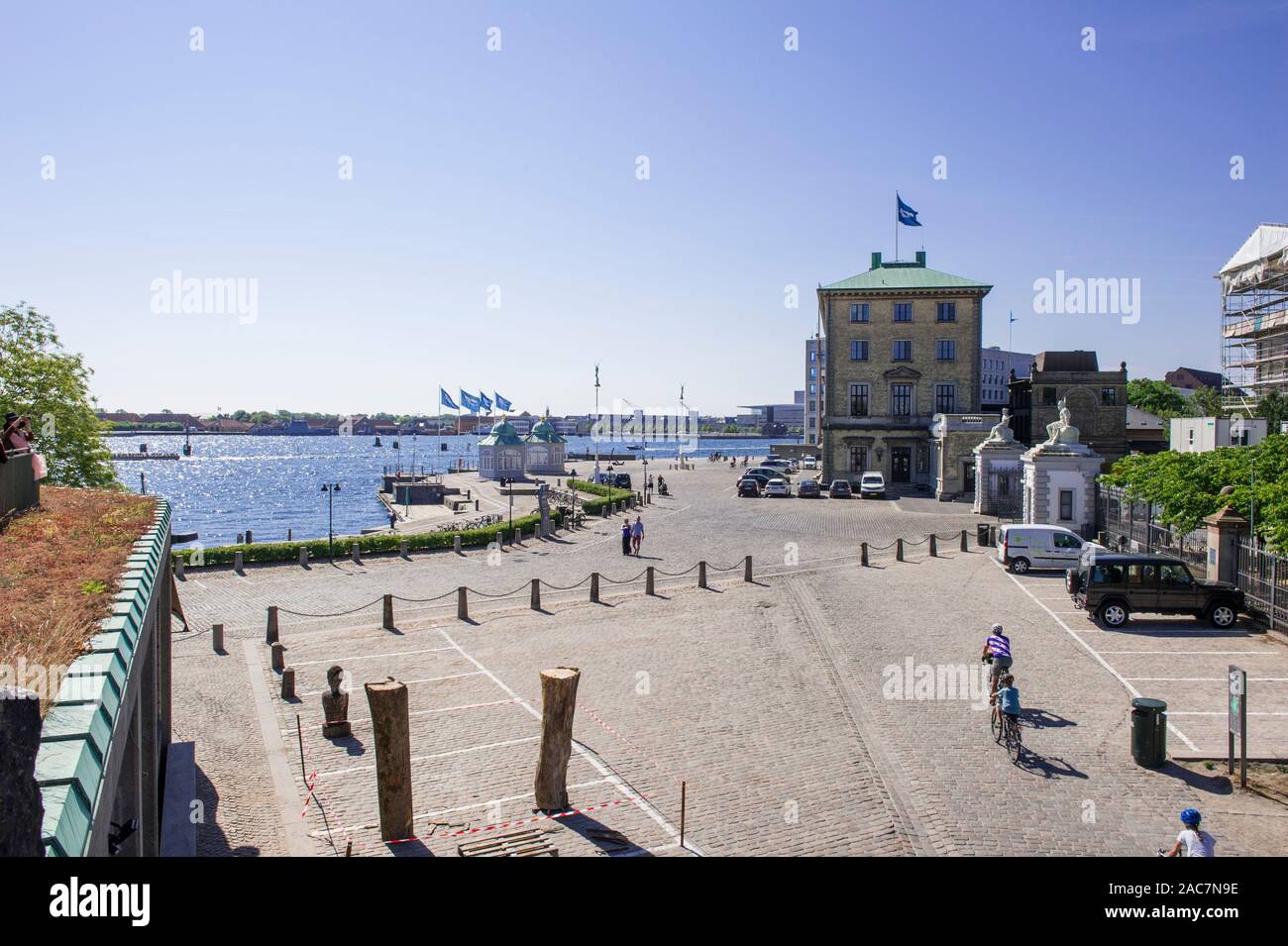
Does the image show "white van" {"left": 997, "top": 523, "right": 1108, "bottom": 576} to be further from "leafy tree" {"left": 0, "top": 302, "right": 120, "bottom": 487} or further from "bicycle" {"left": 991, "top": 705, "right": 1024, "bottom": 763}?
"leafy tree" {"left": 0, "top": 302, "right": 120, "bottom": 487}

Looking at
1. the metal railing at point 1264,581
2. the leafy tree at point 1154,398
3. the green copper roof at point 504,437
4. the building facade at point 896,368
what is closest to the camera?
the metal railing at point 1264,581

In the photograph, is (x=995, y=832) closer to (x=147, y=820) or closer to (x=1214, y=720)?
(x=1214, y=720)

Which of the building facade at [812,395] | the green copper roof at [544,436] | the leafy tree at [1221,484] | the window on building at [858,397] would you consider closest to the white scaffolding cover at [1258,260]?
the window on building at [858,397]

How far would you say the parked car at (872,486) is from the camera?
5234 cm

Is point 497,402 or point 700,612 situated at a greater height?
point 497,402

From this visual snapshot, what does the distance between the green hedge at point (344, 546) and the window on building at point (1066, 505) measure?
21.6 m

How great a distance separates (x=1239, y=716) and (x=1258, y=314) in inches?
2101

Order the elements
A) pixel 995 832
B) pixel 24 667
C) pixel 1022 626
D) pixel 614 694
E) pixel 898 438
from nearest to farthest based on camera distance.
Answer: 1. pixel 24 667
2. pixel 995 832
3. pixel 614 694
4. pixel 1022 626
5. pixel 898 438

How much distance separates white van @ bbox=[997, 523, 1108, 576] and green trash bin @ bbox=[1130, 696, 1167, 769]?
15983 millimetres

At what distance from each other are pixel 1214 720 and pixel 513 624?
1474 cm

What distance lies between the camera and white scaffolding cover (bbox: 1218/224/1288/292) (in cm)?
5000

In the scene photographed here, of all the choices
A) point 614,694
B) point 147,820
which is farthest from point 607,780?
point 147,820

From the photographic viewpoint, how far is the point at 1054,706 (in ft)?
50.7

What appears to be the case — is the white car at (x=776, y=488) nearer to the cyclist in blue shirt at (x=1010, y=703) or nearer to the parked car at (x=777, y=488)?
the parked car at (x=777, y=488)
